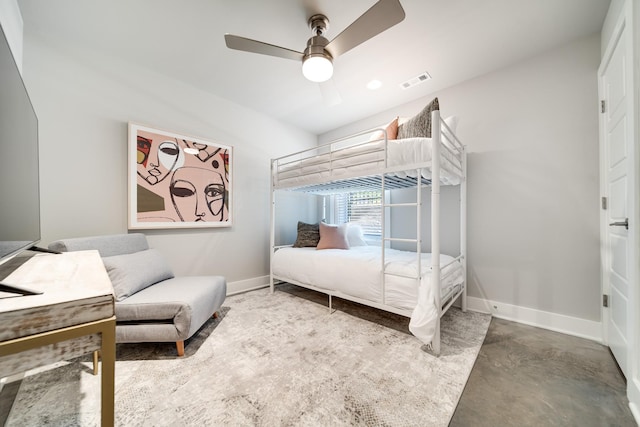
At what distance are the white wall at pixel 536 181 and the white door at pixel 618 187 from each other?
0.42ft

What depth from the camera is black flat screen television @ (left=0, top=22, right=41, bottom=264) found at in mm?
838

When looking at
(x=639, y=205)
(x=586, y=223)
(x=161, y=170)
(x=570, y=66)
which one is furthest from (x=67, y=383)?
(x=570, y=66)

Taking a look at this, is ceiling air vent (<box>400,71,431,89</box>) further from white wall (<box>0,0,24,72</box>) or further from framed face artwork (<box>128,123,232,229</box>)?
white wall (<box>0,0,24,72</box>)

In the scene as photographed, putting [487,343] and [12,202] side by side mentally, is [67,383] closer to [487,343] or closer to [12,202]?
[12,202]

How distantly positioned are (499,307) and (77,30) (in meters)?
4.62

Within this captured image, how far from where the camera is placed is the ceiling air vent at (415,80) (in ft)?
8.33

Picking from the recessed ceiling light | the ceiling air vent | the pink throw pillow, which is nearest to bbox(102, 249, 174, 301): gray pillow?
the pink throw pillow

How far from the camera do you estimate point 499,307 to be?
94.0 inches

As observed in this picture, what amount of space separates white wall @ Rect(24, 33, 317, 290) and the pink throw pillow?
3.56ft

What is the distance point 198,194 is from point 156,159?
542 mm

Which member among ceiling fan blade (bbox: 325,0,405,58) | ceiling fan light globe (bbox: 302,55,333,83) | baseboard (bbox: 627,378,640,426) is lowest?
baseboard (bbox: 627,378,640,426)

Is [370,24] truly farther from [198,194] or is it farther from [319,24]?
[198,194]

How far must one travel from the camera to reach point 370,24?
58.4 inches

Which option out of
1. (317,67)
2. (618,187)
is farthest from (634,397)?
(317,67)
